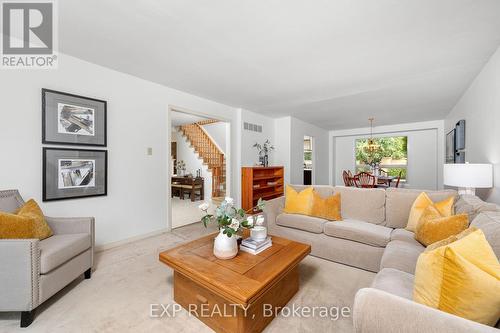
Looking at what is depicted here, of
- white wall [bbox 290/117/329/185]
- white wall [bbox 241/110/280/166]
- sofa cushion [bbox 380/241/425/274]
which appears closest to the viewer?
sofa cushion [bbox 380/241/425/274]

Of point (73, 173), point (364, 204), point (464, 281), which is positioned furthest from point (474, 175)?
point (73, 173)

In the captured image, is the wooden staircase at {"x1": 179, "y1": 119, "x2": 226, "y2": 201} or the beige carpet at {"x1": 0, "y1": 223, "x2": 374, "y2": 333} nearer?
the beige carpet at {"x1": 0, "y1": 223, "x2": 374, "y2": 333}

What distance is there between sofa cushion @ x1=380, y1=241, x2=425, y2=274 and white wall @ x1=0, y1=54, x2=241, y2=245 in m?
3.11

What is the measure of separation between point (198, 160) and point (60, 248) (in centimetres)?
550

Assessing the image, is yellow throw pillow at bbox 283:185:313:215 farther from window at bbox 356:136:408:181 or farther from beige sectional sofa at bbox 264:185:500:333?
window at bbox 356:136:408:181

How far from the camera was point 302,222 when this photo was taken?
9.03ft

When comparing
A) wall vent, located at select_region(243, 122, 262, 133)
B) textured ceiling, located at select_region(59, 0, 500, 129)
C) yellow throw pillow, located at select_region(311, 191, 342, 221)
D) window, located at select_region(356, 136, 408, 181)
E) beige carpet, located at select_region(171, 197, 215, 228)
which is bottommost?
beige carpet, located at select_region(171, 197, 215, 228)

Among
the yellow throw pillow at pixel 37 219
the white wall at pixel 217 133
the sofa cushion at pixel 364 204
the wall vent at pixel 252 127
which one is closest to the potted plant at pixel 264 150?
the wall vent at pixel 252 127

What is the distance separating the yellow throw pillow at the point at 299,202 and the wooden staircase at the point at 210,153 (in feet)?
12.6

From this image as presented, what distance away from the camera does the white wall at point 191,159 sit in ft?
22.5


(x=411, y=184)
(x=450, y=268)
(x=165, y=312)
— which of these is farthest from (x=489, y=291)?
(x=411, y=184)

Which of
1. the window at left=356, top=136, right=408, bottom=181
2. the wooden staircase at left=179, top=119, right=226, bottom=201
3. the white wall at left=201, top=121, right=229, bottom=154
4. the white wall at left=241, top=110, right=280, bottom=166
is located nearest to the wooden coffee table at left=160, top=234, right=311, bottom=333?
the white wall at left=241, top=110, right=280, bottom=166

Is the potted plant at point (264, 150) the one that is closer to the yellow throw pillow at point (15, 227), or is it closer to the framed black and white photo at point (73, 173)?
the framed black and white photo at point (73, 173)

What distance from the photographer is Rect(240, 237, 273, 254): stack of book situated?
5.98ft
